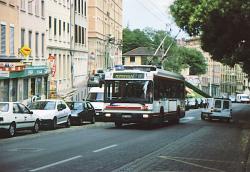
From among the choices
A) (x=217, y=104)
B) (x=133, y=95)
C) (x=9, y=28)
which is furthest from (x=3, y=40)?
(x=217, y=104)

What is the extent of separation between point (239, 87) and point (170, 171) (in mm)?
181519

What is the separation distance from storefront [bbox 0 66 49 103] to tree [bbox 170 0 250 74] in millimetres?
11309

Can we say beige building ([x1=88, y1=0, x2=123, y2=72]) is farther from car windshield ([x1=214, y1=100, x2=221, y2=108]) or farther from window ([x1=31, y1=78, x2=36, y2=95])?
car windshield ([x1=214, y1=100, x2=221, y2=108])

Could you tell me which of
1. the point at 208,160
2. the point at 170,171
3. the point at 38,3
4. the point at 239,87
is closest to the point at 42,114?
the point at 208,160

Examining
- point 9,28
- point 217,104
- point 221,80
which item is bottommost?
point 217,104

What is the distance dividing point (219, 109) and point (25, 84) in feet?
47.5

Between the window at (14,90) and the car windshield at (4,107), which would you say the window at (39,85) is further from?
the car windshield at (4,107)

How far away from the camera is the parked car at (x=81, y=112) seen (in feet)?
118

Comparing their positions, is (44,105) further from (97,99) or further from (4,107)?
(97,99)

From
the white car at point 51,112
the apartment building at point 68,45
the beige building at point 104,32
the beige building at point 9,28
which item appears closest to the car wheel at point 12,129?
the white car at point 51,112

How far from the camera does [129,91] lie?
2961cm

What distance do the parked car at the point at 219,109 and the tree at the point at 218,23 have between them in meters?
5.10

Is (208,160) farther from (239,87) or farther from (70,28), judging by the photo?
(239,87)

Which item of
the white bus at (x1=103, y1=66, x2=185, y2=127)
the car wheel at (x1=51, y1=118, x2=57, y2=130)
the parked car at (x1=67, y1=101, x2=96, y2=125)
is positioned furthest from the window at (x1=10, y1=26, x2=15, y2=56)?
the white bus at (x1=103, y1=66, x2=185, y2=127)
